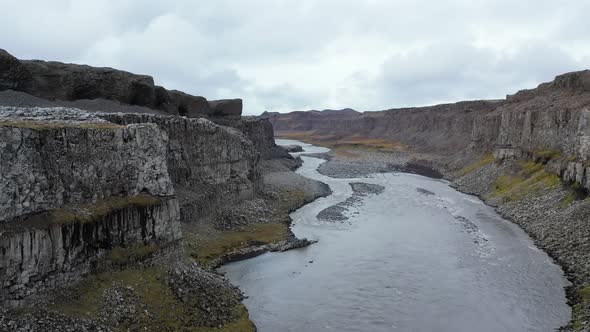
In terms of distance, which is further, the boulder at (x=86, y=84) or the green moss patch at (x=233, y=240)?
the boulder at (x=86, y=84)

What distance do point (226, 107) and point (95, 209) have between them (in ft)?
219

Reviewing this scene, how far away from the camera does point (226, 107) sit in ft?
310

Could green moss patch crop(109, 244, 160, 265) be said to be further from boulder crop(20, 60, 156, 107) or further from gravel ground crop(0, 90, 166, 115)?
boulder crop(20, 60, 156, 107)

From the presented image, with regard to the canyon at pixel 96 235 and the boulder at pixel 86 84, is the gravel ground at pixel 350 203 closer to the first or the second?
the canyon at pixel 96 235

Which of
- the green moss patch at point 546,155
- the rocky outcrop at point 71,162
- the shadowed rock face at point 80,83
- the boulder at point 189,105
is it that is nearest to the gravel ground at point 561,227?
the green moss patch at point 546,155

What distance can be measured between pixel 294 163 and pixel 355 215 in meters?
58.2

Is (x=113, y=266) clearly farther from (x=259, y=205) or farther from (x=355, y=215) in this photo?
(x=355, y=215)

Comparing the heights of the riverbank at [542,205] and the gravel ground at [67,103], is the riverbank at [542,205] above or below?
below

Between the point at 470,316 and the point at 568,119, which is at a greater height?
the point at 568,119

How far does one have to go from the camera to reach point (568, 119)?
6938 centimetres

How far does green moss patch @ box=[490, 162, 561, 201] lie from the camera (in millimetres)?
63763

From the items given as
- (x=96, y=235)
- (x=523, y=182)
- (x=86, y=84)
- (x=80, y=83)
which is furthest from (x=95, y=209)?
(x=523, y=182)

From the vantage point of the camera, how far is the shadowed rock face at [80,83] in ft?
163

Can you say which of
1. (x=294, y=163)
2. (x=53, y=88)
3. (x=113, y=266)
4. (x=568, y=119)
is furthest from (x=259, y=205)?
(x=294, y=163)
